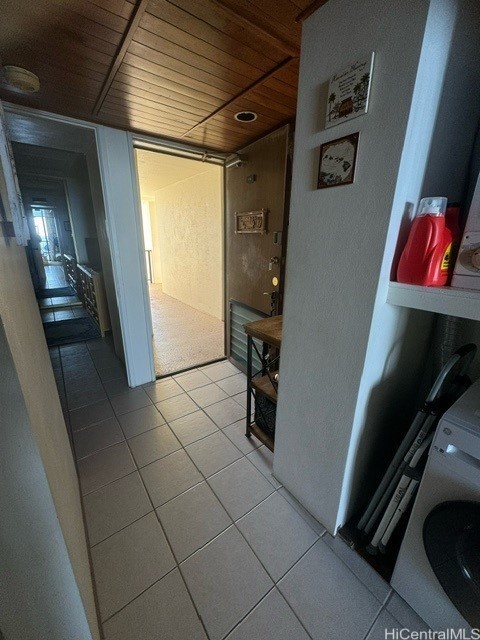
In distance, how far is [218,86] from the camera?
4.09 feet

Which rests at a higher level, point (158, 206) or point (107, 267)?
point (158, 206)

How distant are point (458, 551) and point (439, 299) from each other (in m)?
0.73

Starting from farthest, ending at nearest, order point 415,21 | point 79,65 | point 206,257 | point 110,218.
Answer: point 206,257 < point 110,218 < point 79,65 < point 415,21

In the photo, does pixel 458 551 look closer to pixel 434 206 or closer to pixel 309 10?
pixel 434 206

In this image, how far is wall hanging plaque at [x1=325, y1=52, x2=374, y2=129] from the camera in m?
0.70

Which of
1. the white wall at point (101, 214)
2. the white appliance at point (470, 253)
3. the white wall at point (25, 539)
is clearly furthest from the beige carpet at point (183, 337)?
the white appliance at point (470, 253)

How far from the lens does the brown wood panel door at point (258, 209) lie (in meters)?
1.76

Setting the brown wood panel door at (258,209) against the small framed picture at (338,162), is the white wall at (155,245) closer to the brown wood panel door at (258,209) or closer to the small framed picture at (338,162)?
the brown wood panel door at (258,209)

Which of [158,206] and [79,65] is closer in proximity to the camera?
[79,65]

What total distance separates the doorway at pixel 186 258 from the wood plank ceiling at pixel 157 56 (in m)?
1.09

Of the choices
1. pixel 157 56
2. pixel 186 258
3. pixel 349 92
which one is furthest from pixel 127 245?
pixel 186 258

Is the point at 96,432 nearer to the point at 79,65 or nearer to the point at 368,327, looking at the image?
the point at 368,327

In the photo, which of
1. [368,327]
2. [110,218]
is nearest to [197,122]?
[110,218]

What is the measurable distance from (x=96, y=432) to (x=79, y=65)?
2.05 meters
